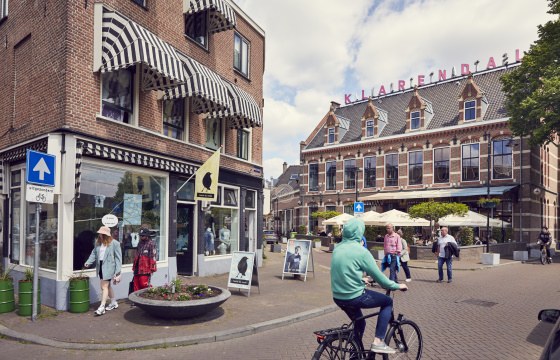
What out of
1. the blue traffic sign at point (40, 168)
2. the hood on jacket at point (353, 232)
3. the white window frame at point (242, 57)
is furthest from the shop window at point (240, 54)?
the hood on jacket at point (353, 232)

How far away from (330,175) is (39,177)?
110ft

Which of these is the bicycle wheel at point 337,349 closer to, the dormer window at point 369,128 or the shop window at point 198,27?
the shop window at point 198,27

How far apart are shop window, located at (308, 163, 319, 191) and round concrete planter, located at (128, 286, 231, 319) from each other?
33.7 m

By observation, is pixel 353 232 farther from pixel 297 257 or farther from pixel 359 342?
pixel 297 257

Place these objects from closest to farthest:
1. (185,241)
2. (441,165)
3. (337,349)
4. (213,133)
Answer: (337,349), (185,241), (213,133), (441,165)

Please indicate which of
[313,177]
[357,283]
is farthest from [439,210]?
[313,177]

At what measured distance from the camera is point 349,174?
3866 cm

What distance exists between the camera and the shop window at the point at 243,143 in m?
16.7

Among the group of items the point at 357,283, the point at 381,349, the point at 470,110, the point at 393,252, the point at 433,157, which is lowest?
the point at 381,349

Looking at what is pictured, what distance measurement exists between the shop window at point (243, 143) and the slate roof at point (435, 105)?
2115 cm

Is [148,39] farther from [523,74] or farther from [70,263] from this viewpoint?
[523,74]

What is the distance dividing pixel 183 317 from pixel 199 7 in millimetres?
9577

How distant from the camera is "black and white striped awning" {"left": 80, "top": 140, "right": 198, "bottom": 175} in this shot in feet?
A: 31.2

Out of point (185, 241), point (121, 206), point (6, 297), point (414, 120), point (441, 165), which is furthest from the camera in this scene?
point (414, 120)
